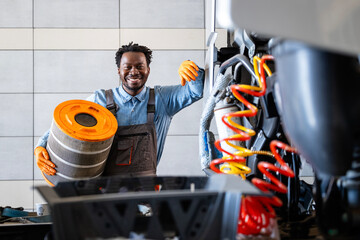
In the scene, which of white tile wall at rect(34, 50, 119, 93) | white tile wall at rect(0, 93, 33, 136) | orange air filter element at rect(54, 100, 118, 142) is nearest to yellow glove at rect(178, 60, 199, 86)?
orange air filter element at rect(54, 100, 118, 142)

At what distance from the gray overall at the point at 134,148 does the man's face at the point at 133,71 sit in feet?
0.43

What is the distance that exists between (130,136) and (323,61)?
216 centimetres

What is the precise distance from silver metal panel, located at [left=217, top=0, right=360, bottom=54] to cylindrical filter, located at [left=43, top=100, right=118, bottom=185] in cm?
133

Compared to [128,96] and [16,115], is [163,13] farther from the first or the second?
[16,115]

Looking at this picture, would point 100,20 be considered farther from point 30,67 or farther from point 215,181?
point 215,181

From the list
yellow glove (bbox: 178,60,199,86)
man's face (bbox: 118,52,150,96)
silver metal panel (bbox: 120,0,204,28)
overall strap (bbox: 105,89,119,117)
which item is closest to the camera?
yellow glove (bbox: 178,60,199,86)

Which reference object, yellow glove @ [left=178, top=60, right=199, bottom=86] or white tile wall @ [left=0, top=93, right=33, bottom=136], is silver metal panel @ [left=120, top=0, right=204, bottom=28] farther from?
yellow glove @ [left=178, top=60, right=199, bottom=86]

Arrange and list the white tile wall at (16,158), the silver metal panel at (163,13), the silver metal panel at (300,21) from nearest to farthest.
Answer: the silver metal panel at (300,21), the white tile wall at (16,158), the silver metal panel at (163,13)

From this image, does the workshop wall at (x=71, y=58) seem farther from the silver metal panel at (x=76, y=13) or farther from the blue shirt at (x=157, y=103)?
the blue shirt at (x=157, y=103)

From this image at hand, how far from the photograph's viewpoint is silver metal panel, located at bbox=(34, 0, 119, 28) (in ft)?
11.1

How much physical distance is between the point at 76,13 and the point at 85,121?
1.97 metres

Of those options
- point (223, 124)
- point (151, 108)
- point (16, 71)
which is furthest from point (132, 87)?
point (223, 124)

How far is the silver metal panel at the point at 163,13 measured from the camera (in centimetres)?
345

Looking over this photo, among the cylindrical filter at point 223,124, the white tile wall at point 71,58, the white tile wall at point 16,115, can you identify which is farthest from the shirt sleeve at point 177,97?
the cylindrical filter at point 223,124
